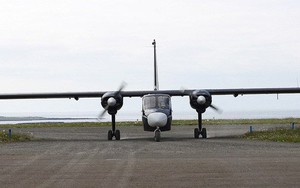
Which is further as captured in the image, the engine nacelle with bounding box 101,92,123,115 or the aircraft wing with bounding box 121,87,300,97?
the aircraft wing with bounding box 121,87,300,97

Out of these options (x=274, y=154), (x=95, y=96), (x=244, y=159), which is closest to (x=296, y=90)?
(x=95, y=96)

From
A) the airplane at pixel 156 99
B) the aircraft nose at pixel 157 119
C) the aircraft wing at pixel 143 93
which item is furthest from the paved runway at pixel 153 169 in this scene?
the aircraft wing at pixel 143 93

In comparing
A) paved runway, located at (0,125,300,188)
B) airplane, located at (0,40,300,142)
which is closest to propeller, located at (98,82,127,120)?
airplane, located at (0,40,300,142)

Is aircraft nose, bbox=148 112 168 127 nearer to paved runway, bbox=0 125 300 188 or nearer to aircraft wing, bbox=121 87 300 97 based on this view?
aircraft wing, bbox=121 87 300 97

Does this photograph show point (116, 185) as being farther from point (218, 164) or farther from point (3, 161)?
point (3, 161)

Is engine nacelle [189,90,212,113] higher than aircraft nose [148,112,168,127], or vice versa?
engine nacelle [189,90,212,113]

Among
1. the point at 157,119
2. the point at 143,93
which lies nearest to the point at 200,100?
the point at 157,119

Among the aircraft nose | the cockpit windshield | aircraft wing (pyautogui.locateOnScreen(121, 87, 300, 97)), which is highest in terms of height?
aircraft wing (pyautogui.locateOnScreen(121, 87, 300, 97))

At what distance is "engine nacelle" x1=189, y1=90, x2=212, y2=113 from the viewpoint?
103ft

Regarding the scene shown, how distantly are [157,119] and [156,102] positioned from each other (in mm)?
1843

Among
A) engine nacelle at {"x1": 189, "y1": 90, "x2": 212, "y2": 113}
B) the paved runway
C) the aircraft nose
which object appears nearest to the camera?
the paved runway

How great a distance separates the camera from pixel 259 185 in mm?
11523

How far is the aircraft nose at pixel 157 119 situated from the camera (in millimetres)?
29109

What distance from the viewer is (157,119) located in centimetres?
2909
